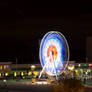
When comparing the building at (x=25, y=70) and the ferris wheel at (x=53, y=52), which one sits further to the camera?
the building at (x=25, y=70)

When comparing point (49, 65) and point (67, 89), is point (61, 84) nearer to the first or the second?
point (67, 89)

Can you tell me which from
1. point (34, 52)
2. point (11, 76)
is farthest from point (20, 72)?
point (34, 52)

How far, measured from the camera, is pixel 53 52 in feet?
158

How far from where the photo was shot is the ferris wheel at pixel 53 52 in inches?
1842

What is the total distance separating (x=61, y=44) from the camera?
47125 millimetres

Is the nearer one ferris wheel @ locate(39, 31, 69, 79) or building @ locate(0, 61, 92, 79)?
ferris wheel @ locate(39, 31, 69, 79)

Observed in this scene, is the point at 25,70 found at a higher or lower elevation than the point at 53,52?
lower

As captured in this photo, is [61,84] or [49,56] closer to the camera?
[61,84]

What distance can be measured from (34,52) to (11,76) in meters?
45.1

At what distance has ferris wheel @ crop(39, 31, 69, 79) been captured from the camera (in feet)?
153

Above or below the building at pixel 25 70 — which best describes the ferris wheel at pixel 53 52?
above

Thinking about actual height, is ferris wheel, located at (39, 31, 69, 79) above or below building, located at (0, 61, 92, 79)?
above

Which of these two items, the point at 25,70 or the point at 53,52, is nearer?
the point at 53,52

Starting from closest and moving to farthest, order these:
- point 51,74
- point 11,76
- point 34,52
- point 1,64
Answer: point 51,74 < point 11,76 < point 1,64 < point 34,52
